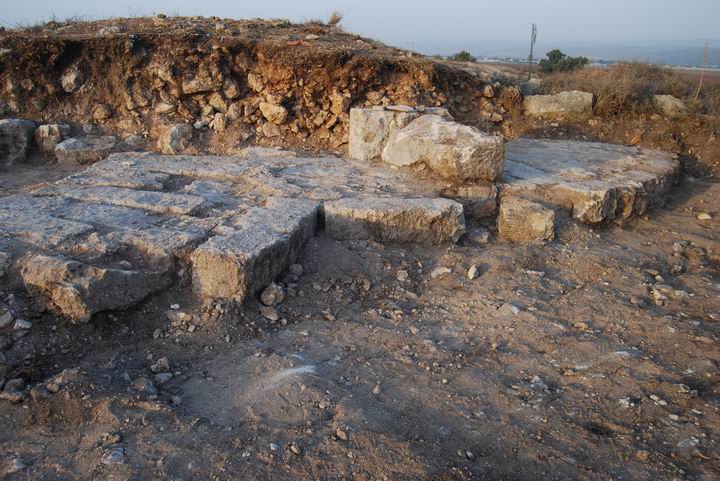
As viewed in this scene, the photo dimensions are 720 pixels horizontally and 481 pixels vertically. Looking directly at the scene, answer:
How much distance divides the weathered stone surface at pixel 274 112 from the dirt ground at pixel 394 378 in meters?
2.89

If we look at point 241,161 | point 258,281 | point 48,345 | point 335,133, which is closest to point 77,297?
point 48,345

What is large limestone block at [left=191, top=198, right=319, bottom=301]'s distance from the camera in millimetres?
3184

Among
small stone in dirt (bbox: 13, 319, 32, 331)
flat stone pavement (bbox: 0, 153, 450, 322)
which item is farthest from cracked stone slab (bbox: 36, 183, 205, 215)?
small stone in dirt (bbox: 13, 319, 32, 331)

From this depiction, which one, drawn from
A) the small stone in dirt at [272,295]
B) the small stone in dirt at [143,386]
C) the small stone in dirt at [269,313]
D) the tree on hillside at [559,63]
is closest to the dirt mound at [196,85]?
the small stone in dirt at [272,295]

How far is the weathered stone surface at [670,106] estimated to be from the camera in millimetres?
7254

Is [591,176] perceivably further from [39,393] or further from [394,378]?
[39,393]

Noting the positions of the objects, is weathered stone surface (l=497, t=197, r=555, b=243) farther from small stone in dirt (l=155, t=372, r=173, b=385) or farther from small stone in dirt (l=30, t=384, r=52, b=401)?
small stone in dirt (l=30, t=384, r=52, b=401)

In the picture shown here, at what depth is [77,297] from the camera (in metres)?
2.85

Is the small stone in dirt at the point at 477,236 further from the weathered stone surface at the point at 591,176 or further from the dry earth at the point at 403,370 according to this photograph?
the weathered stone surface at the point at 591,176

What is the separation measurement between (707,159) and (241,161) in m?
5.91

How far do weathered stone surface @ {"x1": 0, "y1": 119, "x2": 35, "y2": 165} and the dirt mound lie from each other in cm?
38

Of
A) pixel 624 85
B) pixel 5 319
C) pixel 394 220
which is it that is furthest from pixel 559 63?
pixel 5 319

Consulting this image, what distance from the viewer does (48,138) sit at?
6.05 metres

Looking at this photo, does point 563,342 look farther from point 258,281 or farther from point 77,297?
point 77,297
